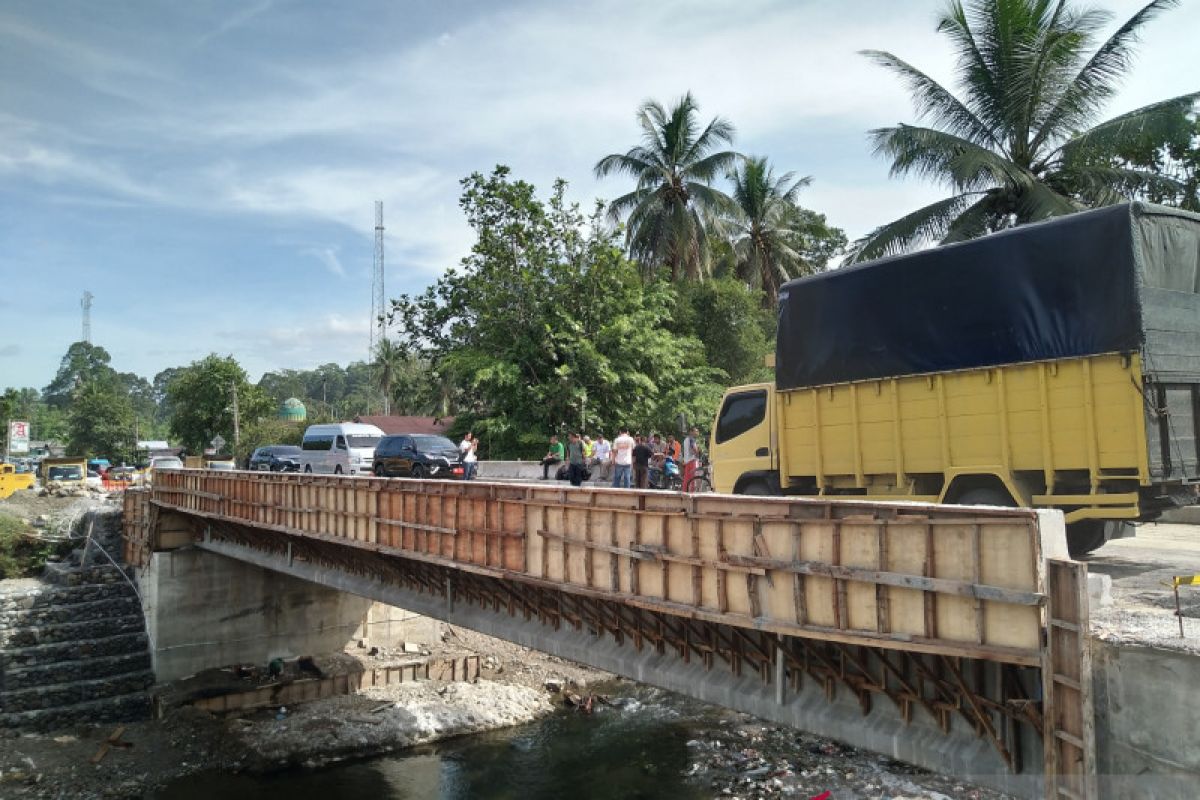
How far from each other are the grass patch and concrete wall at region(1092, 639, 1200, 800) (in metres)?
35.8

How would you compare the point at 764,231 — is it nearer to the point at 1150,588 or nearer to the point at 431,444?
the point at 431,444

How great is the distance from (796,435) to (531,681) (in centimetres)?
1712

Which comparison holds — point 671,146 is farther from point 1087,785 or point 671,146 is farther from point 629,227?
point 1087,785

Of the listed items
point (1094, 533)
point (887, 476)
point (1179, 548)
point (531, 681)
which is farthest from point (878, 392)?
point (531, 681)

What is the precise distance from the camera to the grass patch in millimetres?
30516

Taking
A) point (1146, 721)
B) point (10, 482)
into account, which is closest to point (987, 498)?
point (1146, 721)

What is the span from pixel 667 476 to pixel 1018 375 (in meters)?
11.7

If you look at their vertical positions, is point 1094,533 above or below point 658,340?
below

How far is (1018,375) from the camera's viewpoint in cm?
930

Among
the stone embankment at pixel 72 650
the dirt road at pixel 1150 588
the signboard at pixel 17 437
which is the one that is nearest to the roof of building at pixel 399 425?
the signboard at pixel 17 437

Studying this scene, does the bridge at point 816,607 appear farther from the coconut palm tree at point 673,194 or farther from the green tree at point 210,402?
the green tree at point 210,402

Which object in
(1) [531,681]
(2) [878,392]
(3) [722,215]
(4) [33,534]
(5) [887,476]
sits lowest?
(1) [531,681]

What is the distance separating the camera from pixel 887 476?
416 inches

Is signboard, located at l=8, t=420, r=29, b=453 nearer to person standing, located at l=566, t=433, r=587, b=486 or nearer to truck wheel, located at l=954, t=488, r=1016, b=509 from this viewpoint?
person standing, located at l=566, t=433, r=587, b=486
